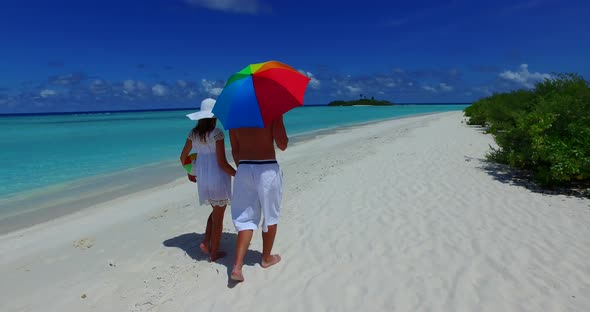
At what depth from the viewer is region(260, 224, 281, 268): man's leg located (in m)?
3.55

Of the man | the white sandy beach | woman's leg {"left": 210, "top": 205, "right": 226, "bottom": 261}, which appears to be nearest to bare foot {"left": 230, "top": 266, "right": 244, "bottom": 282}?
the man

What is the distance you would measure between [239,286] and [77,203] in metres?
6.28

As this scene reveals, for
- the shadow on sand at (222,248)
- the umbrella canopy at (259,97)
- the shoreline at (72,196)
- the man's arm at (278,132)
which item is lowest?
the shoreline at (72,196)

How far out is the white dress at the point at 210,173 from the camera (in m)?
3.49

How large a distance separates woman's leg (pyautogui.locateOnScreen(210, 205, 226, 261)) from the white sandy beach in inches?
5.9

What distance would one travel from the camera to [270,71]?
3.04m

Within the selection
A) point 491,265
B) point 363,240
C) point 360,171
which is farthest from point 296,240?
point 360,171

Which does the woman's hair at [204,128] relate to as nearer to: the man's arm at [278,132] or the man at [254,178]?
the man at [254,178]

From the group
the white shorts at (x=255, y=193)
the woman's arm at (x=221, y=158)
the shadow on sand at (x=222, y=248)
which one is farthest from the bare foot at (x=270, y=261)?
the woman's arm at (x=221, y=158)

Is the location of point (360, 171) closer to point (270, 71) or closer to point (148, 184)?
point (148, 184)

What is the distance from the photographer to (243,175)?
10.5 ft

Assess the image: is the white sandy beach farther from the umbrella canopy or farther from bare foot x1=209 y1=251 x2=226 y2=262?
the umbrella canopy

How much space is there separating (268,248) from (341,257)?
832 mm

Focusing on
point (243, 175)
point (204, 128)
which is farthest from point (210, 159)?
point (243, 175)
